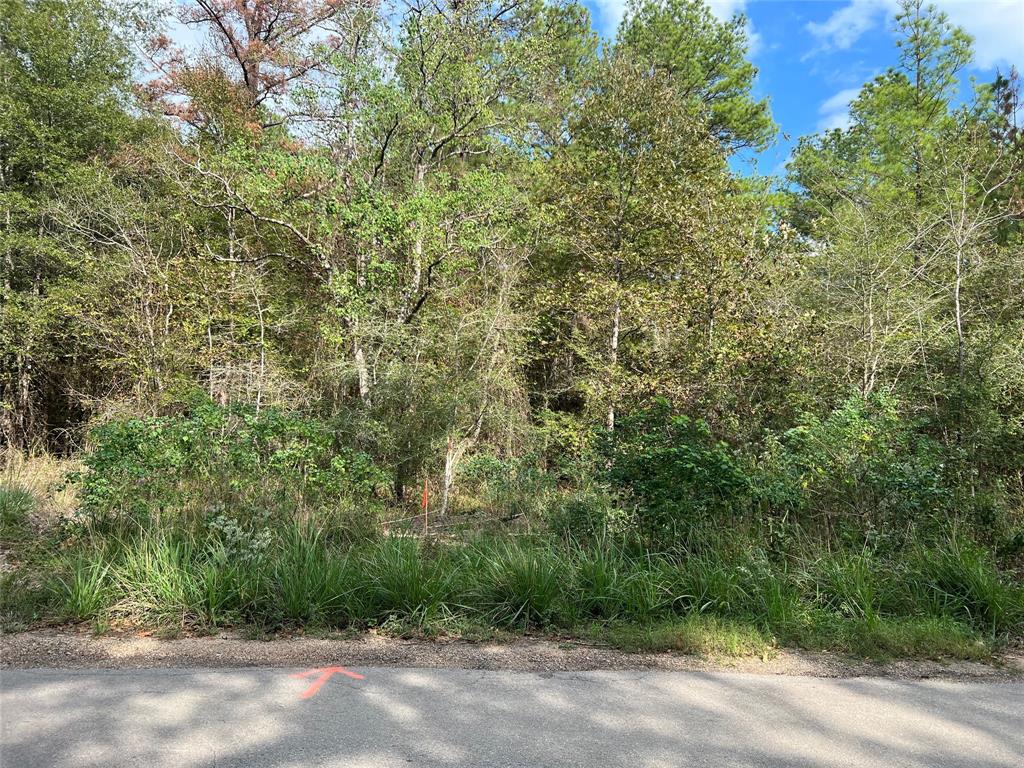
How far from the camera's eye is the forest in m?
4.97

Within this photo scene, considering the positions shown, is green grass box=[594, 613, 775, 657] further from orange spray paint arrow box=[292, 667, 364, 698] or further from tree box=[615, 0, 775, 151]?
tree box=[615, 0, 775, 151]

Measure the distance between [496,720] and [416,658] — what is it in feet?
3.47

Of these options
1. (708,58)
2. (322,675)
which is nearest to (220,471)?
(322,675)

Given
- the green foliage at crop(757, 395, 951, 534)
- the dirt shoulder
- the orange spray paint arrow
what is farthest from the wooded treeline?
the orange spray paint arrow

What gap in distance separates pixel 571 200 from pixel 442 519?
24.8 feet

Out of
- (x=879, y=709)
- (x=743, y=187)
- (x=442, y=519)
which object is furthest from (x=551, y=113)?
(x=879, y=709)

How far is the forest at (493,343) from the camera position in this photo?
4969mm

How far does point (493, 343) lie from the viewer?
1112 cm

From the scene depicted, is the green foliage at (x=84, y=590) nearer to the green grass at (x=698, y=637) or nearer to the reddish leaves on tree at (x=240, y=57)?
the green grass at (x=698, y=637)

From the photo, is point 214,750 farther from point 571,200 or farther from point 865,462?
point 571,200

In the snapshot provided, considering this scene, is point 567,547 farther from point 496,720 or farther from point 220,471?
point 220,471

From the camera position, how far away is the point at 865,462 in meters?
6.14

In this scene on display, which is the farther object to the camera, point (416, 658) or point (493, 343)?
point (493, 343)

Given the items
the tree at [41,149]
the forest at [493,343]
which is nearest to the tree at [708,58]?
the forest at [493,343]
